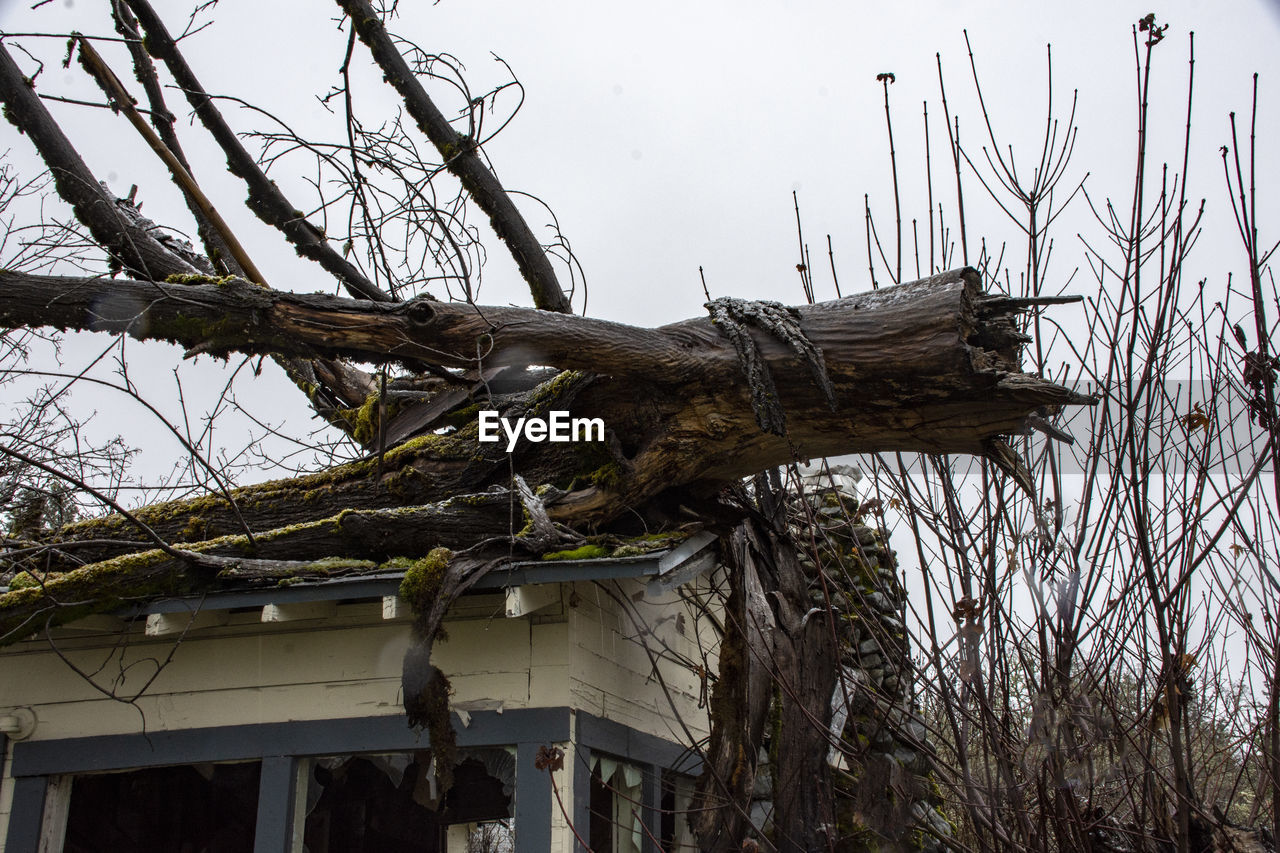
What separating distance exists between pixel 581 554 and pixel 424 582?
74cm

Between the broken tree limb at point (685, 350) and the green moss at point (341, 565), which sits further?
the green moss at point (341, 565)

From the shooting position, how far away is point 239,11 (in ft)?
24.0

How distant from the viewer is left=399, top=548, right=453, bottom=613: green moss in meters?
4.46

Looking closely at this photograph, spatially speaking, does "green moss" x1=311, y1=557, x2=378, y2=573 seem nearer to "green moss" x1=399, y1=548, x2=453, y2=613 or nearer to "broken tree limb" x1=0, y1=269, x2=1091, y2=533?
"green moss" x1=399, y1=548, x2=453, y2=613

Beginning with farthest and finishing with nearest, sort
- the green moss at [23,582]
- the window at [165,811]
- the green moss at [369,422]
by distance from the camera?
1. the window at [165,811]
2. the green moss at [369,422]
3. the green moss at [23,582]

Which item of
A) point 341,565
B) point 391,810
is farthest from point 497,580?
point 391,810

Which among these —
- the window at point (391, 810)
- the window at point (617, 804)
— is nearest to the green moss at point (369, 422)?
the window at point (391, 810)

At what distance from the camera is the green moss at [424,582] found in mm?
4461

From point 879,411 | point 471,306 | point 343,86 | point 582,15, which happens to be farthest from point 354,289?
point 879,411

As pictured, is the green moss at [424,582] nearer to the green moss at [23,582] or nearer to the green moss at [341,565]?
the green moss at [341,565]

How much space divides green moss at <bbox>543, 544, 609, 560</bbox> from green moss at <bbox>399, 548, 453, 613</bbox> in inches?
19.5

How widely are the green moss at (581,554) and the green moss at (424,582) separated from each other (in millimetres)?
495

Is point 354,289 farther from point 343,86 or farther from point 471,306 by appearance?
point 471,306

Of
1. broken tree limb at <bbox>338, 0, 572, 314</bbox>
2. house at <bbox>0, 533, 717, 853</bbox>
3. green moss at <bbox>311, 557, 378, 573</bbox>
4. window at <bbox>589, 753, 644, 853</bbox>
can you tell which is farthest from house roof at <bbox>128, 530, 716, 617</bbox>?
broken tree limb at <bbox>338, 0, 572, 314</bbox>
